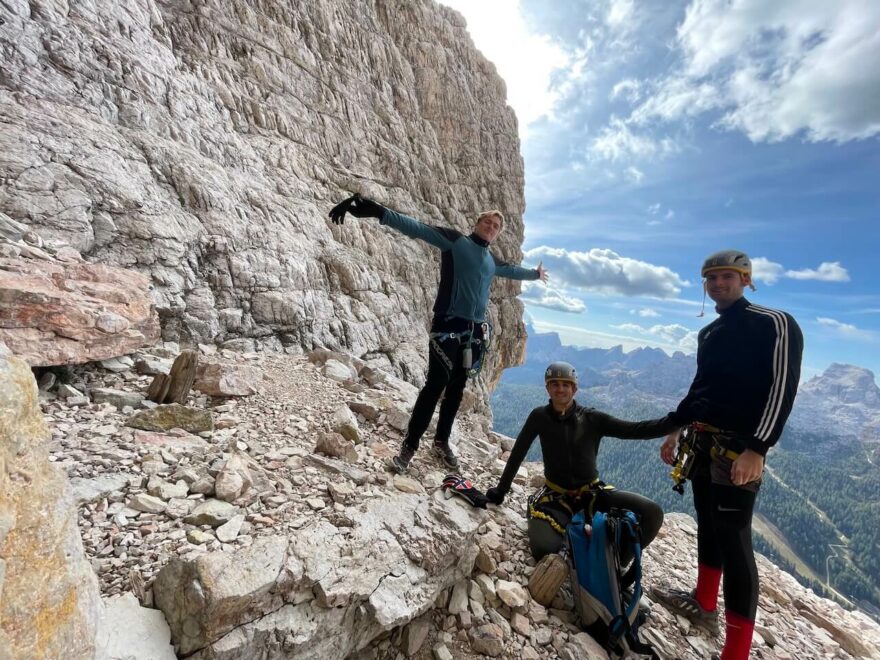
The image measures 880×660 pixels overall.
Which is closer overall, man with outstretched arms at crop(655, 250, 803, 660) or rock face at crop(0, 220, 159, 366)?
man with outstretched arms at crop(655, 250, 803, 660)

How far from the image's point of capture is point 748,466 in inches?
160

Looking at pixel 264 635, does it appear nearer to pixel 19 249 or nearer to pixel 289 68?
pixel 19 249

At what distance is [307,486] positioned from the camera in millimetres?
4609

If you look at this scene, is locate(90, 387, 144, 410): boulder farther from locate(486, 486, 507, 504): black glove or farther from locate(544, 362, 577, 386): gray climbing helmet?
locate(544, 362, 577, 386): gray climbing helmet

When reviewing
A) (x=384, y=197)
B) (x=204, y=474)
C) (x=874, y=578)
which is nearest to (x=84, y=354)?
(x=204, y=474)

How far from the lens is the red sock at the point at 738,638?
401 cm

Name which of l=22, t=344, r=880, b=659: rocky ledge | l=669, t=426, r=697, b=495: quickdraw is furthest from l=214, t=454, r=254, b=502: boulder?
l=669, t=426, r=697, b=495: quickdraw

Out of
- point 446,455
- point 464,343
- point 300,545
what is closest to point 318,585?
point 300,545

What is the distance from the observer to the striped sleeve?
404cm

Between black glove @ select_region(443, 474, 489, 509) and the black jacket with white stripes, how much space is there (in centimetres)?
284

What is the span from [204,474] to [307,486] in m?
1.13

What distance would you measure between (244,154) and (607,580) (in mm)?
20050

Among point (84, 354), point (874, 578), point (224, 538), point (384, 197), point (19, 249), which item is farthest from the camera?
point (874, 578)

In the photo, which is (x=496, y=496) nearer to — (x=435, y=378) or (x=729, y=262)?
(x=435, y=378)
